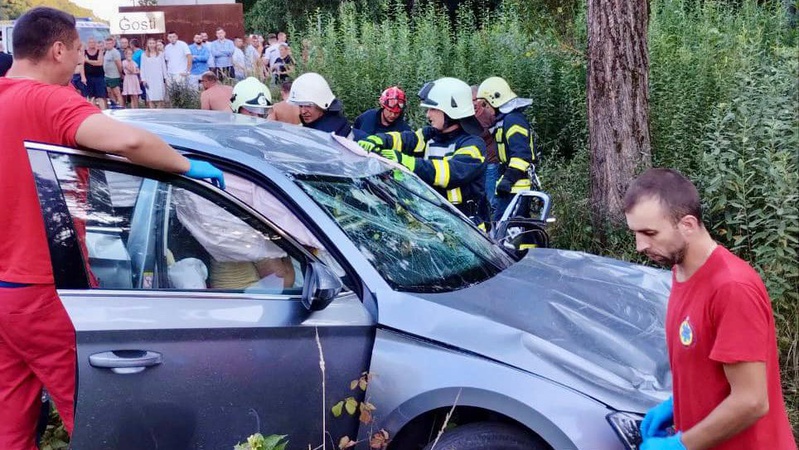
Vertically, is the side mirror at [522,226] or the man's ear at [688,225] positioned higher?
the man's ear at [688,225]

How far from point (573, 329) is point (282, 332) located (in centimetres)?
111

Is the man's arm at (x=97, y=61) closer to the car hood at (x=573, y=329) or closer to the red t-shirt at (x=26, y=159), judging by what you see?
the red t-shirt at (x=26, y=159)

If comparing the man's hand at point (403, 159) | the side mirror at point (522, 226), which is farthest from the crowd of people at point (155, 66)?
the man's hand at point (403, 159)

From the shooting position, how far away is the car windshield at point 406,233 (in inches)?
126

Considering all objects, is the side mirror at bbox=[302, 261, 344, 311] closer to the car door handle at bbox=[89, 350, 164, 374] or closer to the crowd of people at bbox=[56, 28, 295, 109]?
the car door handle at bbox=[89, 350, 164, 374]

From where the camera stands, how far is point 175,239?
3.05 meters

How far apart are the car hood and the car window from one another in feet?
2.22

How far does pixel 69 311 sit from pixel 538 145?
6.95 metres

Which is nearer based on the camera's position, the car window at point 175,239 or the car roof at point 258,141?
the car window at point 175,239

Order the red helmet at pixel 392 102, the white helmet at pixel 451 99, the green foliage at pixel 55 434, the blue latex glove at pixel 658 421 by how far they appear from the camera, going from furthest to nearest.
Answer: the red helmet at pixel 392 102, the white helmet at pixel 451 99, the green foliage at pixel 55 434, the blue latex glove at pixel 658 421

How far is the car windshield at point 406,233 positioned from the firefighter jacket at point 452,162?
3.57 ft

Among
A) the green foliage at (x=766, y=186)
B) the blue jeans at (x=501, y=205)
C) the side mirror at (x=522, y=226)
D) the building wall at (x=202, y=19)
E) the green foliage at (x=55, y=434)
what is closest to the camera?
the green foliage at (x=55, y=434)

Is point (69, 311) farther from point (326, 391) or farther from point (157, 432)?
point (326, 391)

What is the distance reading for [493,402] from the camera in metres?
2.75
